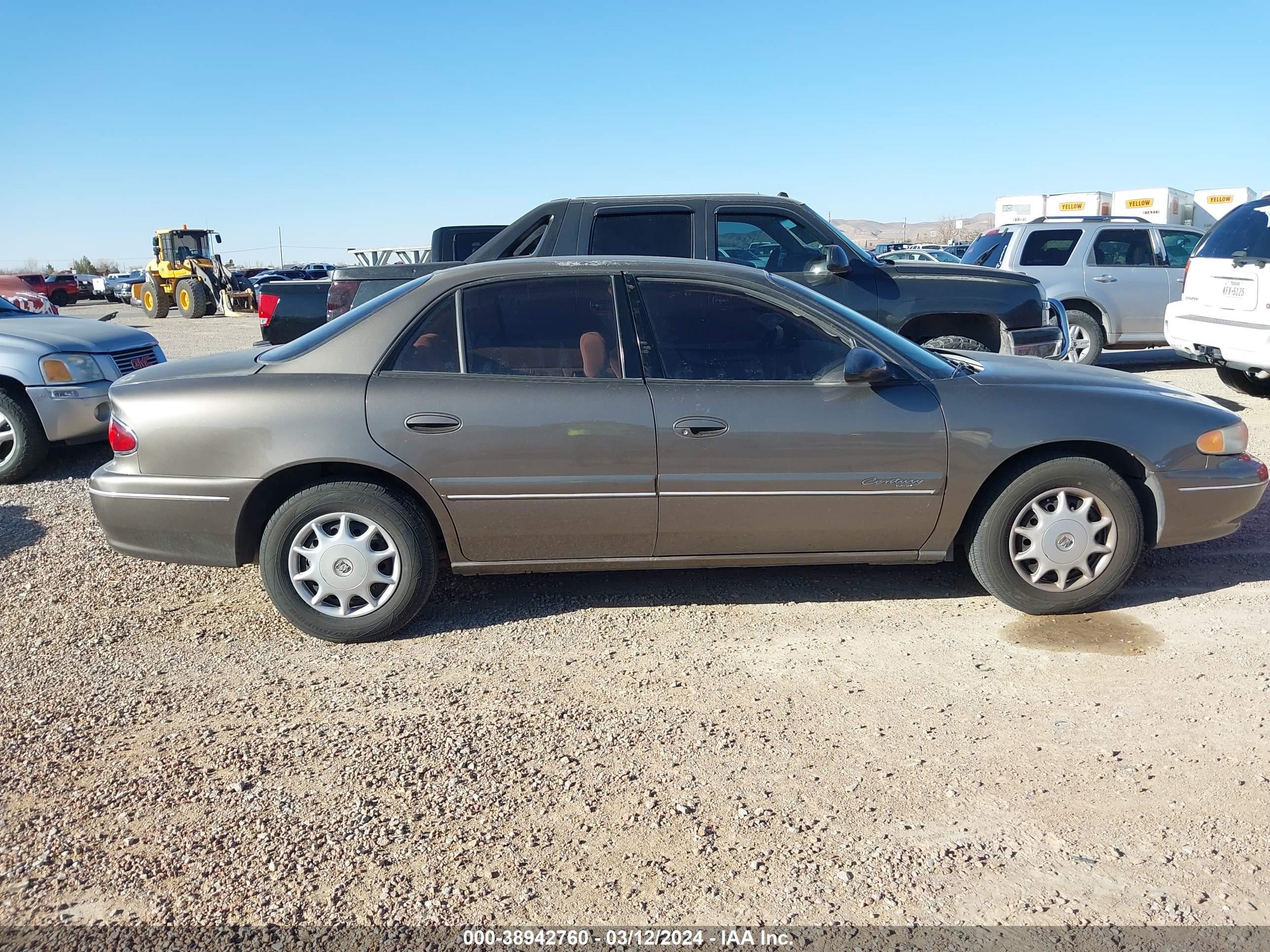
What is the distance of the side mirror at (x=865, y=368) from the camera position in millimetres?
4043

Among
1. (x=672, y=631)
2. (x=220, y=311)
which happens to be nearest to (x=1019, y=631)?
(x=672, y=631)

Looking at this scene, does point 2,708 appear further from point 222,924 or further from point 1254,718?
point 1254,718

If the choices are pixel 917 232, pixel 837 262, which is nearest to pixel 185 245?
pixel 837 262

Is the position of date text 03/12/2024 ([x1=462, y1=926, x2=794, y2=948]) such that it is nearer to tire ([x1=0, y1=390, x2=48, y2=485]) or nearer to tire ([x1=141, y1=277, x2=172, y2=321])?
tire ([x1=0, y1=390, x2=48, y2=485])

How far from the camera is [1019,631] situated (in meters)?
4.16

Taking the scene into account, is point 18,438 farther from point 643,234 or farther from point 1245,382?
point 1245,382

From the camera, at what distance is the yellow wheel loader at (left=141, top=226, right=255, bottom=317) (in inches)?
1148

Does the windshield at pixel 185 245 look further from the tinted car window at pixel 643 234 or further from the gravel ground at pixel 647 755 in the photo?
the gravel ground at pixel 647 755

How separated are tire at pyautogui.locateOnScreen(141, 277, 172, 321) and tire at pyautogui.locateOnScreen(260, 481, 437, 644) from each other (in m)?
29.8

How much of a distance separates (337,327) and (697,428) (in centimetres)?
162

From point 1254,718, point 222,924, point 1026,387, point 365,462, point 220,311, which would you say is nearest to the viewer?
point 222,924

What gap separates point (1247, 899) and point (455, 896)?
78.2 inches

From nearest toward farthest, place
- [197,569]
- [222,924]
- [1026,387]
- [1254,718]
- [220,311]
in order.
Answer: [222,924] < [1254,718] < [1026,387] < [197,569] < [220,311]

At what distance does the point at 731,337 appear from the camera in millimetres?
4262
